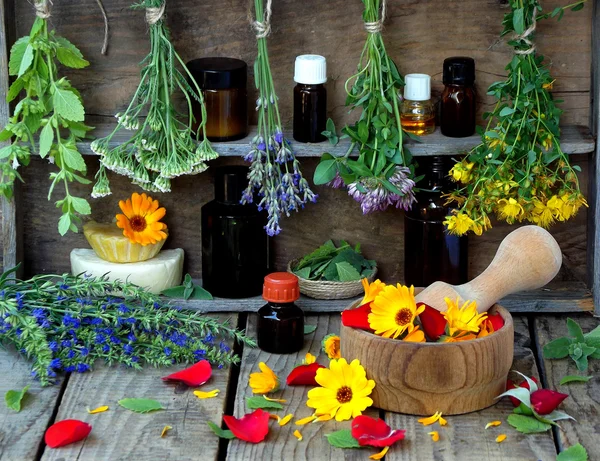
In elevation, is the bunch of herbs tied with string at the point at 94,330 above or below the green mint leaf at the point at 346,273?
below

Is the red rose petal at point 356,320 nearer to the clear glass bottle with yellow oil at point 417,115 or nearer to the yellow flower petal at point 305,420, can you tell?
the yellow flower petal at point 305,420

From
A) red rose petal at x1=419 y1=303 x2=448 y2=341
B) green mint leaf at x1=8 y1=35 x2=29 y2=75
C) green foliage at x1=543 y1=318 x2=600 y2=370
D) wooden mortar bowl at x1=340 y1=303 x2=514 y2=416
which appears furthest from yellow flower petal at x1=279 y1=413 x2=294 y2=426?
green mint leaf at x1=8 y1=35 x2=29 y2=75

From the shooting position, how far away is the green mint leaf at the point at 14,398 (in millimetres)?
1597

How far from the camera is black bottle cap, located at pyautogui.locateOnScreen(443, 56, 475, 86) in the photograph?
1.85m

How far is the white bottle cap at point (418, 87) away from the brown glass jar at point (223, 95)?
298 mm

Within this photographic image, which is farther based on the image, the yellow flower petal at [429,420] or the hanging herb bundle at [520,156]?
the hanging herb bundle at [520,156]

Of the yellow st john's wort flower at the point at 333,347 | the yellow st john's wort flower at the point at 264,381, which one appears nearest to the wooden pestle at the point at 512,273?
the yellow st john's wort flower at the point at 333,347

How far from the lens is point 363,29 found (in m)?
1.94

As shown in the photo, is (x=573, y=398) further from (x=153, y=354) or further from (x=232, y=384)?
(x=153, y=354)

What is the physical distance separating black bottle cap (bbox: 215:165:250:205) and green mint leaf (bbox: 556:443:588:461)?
2.53ft

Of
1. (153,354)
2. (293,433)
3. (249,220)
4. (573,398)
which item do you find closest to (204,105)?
(249,220)

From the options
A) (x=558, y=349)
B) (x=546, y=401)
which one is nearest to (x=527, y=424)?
(x=546, y=401)

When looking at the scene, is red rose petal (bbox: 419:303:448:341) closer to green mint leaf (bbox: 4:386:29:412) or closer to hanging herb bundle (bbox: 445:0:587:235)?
hanging herb bundle (bbox: 445:0:587:235)

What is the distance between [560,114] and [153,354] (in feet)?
2.79
